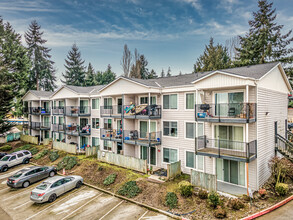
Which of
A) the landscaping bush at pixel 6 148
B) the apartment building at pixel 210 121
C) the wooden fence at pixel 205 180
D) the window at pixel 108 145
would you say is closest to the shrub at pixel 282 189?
the apartment building at pixel 210 121

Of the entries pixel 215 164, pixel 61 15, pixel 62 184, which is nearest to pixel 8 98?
pixel 61 15

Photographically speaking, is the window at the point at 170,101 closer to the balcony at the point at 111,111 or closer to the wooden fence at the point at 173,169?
the wooden fence at the point at 173,169

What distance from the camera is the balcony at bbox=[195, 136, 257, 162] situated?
12.0 meters

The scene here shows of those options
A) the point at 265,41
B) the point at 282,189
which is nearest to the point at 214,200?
the point at 282,189

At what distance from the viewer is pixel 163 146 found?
18328 mm

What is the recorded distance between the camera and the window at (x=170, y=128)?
17.6m

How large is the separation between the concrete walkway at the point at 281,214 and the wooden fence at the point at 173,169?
23.1ft

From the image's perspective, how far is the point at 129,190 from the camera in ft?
45.2

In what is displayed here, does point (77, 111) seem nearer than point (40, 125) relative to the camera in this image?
Yes

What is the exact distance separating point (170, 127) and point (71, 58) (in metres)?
44.3

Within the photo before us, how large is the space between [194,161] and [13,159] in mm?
21807

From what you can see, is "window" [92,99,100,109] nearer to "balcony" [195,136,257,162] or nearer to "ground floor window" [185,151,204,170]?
"ground floor window" [185,151,204,170]

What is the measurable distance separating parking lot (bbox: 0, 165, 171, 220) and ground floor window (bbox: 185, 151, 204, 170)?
21.1 feet

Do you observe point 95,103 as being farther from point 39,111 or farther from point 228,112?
point 228,112
